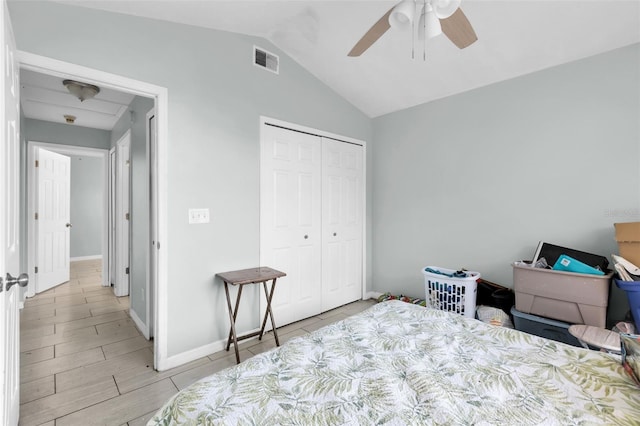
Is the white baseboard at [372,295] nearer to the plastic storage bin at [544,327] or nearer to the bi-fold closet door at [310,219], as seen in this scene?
the bi-fold closet door at [310,219]

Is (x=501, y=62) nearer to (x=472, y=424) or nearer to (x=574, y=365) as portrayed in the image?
(x=574, y=365)

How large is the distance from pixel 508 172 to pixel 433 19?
196cm

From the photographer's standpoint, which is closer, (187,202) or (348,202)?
(187,202)

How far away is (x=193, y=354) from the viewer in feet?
8.25

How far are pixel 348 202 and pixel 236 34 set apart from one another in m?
2.18

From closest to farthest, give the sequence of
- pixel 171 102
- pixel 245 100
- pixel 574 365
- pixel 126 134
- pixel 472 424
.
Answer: pixel 472 424 < pixel 574 365 < pixel 171 102 < pixel 245 100 < pixel 126 134

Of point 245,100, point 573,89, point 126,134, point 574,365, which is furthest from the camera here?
point 126,134

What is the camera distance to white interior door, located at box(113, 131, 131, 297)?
409 cm

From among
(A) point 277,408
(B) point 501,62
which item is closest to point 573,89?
(B) point 501,62

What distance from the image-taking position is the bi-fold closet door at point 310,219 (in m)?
3.08

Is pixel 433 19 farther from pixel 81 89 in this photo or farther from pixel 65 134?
pixel 65 134

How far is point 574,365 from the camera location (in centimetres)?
125

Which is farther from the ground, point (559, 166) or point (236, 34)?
point (236, 34)

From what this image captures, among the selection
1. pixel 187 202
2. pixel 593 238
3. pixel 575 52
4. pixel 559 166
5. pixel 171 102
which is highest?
pixel 575 52
